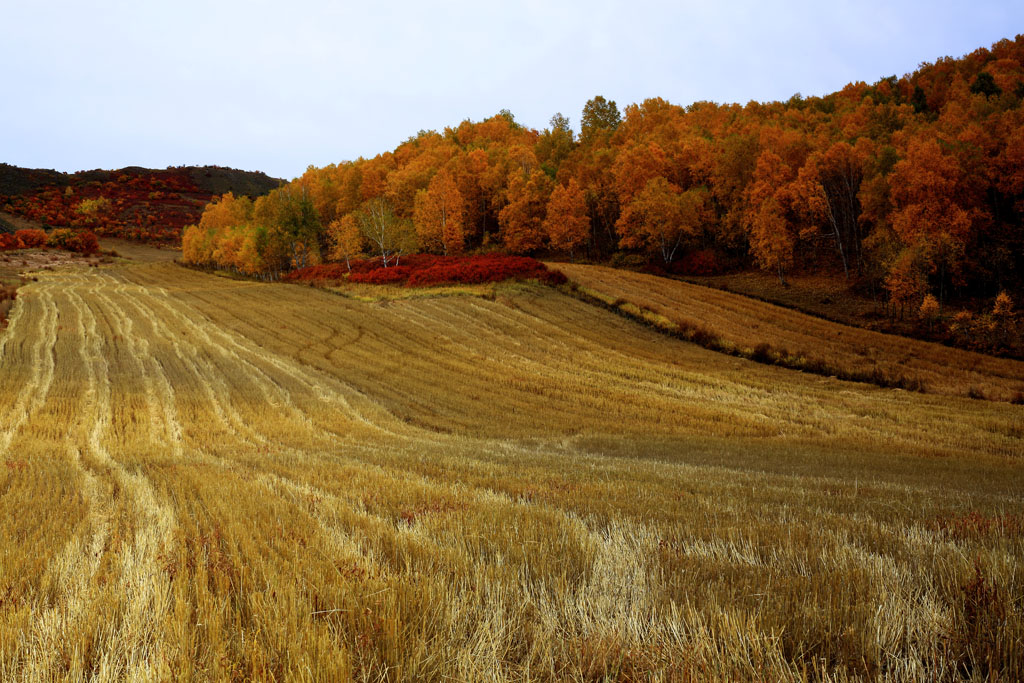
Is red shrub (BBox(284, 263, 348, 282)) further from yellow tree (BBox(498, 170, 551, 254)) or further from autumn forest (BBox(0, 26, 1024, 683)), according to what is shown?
yellow tree (BBox(498, 170, 551, 254))

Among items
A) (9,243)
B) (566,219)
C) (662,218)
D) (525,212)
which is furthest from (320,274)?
(9,243)

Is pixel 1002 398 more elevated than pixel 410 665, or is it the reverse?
pixel 410 665

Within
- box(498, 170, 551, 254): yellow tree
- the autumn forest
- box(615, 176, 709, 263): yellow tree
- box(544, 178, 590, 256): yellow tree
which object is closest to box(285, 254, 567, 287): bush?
the autumn forest

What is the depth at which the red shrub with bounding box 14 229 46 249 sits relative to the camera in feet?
288

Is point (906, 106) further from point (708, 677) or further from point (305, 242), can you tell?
point (708, 677)

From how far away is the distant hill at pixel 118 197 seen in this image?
121938 millimetres

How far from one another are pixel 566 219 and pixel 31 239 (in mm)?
89898

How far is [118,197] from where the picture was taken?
146125 millimetres

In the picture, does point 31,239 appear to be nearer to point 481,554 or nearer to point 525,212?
point 525,212

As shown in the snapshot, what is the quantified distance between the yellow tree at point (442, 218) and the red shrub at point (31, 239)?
218 ft

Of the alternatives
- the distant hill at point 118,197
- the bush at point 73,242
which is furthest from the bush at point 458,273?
the distant hill at point 118,197

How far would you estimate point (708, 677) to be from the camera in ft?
6.97

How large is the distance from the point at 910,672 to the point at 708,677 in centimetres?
81

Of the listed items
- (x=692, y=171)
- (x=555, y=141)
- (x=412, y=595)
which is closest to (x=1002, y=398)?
(x=412, y=595)
